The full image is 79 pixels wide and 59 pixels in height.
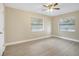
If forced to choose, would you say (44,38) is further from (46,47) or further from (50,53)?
(50,53)

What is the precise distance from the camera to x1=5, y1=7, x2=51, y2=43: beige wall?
1590mm

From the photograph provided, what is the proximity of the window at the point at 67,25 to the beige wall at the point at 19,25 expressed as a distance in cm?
26

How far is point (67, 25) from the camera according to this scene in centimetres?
159

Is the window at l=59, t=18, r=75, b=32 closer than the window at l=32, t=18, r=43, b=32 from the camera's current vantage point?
Yes

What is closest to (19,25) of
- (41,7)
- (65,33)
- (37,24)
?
A: (37,24)

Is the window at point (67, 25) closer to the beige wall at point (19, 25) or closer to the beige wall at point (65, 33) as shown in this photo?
the beige wall at point (65, 33)

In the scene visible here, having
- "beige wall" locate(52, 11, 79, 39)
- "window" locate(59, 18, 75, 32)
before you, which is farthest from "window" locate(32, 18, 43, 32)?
"window" locate(59, 18, 75, 32)

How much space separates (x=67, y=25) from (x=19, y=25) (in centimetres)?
81

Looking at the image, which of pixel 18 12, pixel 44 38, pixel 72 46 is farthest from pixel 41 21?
pixel 72 46

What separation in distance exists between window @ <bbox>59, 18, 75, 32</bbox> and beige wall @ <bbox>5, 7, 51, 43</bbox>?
256 millimetres

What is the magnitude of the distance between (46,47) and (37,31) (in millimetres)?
359

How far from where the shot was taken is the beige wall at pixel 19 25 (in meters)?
1.59

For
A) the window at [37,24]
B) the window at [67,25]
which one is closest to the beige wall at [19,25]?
the window at [37,24]

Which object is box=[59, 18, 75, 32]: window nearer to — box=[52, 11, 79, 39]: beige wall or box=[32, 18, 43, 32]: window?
box=[52, 11, 79, 39]: beige wall
